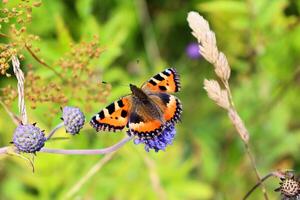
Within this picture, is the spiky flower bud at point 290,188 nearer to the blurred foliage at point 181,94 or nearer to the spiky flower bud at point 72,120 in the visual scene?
the spiky flower bud at point 72,120

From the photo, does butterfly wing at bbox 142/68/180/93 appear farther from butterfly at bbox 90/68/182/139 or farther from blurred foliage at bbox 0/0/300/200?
blurred foliage at bbox 0/0/300/200

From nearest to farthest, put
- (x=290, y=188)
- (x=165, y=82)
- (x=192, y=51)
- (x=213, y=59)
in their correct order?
1. (x=290, y=188)
2. (x=213, y=59)
3. (x=165, y=82)
4. (x=192, y=51)

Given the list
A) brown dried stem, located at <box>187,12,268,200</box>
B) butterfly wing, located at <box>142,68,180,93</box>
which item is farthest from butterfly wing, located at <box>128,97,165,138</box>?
brown dried stem, located at <box>187,12,268,200</box>

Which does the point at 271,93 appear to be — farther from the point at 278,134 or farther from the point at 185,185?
the point at 185,185

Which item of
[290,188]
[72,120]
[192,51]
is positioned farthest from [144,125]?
[192,51]

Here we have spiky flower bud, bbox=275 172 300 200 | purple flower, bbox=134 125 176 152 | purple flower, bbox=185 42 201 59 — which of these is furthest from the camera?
purple flower, bbox=185 42 201 59

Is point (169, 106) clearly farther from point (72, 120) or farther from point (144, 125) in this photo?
point (72, 120)

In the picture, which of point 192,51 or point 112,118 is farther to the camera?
point 192,51

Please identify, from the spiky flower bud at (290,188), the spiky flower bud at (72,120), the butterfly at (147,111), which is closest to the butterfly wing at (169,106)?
the butterfly at (147,111)

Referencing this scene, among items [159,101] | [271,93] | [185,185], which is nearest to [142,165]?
[185,185]
